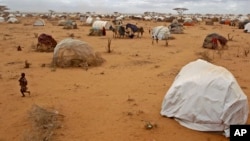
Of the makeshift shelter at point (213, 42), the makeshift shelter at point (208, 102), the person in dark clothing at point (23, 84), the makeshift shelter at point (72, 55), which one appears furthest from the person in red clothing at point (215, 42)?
the person in dark clothing at point (23, 84)

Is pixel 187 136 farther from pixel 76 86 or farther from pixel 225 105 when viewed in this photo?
pixel 76 86

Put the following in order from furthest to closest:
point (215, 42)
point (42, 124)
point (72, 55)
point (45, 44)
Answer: point (215, 42) < point (45, 44) < point (72, 55) < point (42, 124)

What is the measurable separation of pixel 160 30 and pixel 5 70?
519 inches

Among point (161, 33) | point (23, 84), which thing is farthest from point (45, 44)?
point (23, 84)

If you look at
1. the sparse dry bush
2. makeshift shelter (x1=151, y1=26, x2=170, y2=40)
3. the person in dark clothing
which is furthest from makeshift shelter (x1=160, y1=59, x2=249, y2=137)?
makeshift shelter (x1=151, y1=26, x2=170, y2=40)

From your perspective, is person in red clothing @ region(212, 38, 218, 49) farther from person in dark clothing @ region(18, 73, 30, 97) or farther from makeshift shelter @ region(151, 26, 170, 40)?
person in dark clothing @ region(18, 73, 30, 97)

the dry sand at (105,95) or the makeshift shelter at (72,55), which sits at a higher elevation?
the makeshift shelter at (72,55)

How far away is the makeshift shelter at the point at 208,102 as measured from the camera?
720 centimetres

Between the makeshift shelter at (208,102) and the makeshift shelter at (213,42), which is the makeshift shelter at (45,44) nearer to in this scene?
the makeshift shelter at (213,42)

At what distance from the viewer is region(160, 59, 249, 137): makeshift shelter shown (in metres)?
7.20

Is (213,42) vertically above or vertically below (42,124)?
above

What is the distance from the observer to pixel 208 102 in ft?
24.2

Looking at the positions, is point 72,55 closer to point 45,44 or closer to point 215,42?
point 45,44

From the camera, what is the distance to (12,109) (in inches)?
346
